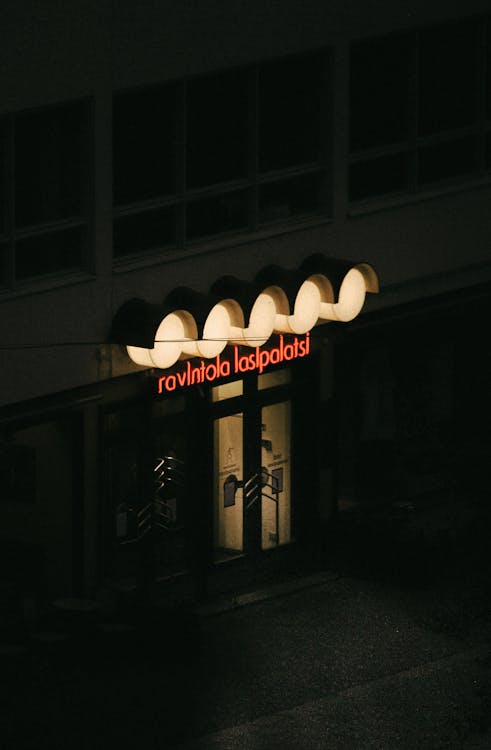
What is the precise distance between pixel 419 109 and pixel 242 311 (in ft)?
15.9

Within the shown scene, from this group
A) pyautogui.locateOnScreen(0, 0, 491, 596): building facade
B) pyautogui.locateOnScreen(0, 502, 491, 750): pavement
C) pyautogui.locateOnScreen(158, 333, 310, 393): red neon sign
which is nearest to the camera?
pyautogui.locateOnScreen(0, 502, 491, 750): pavement

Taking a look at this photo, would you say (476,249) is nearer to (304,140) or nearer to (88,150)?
(304,140)

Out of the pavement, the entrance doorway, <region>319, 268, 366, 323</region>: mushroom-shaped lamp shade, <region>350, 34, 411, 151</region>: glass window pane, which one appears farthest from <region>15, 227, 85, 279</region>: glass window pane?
<region>350, 34, 411, 151</region>: glass window pane

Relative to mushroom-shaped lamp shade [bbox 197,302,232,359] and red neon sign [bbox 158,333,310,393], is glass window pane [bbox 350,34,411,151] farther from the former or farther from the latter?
mushroom-shaped lamp shade [bbox 197,302,232,359]

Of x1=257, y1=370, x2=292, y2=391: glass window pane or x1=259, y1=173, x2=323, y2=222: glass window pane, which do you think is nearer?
x1=259, y1=173, x2=323, y2=222: glass window pane

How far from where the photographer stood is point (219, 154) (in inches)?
935

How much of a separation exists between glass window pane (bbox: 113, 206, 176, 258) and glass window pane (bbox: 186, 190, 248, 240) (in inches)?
12.3

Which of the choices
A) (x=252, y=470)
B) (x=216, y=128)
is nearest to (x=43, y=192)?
(x=216, y=128)

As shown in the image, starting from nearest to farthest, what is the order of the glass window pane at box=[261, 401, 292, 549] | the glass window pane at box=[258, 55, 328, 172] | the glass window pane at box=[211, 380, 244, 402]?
the glass window pane at box=[258, 55, 328, 172]
the glass window pane at box=[211, 380, 244, 402]
the glass window pane at box=[261, 401, 292, 549]

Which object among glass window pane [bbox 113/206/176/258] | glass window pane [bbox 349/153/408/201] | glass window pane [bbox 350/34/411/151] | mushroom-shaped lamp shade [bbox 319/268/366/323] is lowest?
mushroom-shaped lamp shade [bbox 319/268/366/323]

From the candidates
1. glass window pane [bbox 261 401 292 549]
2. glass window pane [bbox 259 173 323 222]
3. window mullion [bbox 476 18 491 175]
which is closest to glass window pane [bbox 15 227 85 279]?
glass window pane [bbox 259 173 323 222]

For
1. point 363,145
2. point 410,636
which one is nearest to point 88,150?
point 363,145

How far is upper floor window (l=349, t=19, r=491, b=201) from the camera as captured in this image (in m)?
25.5

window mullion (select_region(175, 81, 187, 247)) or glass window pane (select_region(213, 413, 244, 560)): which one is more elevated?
window mullion (select_region(175, 81, 187, 247))
